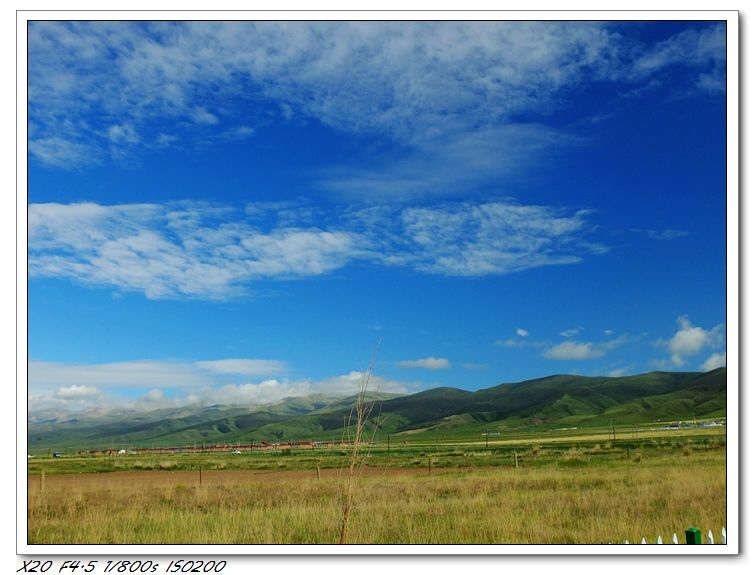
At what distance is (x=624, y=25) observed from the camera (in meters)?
6.36

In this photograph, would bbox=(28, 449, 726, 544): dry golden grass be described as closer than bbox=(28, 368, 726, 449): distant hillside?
Yes

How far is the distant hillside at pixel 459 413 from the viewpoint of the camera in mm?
113500

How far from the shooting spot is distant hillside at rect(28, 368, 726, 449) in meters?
114

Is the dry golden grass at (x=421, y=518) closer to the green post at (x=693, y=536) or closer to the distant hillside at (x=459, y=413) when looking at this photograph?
the green post at (x=693, y=536)

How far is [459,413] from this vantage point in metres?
136

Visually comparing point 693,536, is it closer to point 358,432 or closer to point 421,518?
point 358,432

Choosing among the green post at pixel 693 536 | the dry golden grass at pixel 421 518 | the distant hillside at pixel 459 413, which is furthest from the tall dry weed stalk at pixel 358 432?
the distant hillside at pixel 459 413

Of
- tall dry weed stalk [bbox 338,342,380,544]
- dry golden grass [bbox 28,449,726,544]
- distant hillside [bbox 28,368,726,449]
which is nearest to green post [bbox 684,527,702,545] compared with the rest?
dry golden grass [bbox 28,449,726,544]

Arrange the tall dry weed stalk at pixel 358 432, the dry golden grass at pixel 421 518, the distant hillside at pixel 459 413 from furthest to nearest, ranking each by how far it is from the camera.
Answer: the distant hillside at pixel 459 413 < the dry golden grass at pixel 421 518 < the tall dry weed stalk at pixel 358 432

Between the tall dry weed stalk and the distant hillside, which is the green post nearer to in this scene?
the tall dry weed stalk
